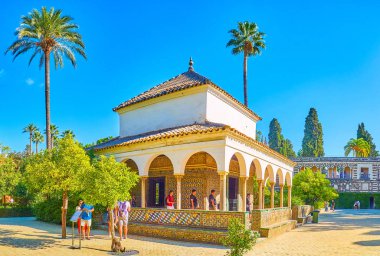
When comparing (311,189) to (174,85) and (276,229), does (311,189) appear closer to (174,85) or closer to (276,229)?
(276,229)

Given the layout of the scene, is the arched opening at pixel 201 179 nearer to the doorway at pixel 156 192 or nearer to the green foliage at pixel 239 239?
the doorway at pixel 156 192

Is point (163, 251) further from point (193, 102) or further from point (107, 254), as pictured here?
point (193, 102)

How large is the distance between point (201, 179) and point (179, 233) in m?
3.87

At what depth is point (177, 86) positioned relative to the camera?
18.8 metres

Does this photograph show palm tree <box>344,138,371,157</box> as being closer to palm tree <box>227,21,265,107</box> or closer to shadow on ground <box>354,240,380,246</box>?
palm tree <box>227,21,265,107</box>

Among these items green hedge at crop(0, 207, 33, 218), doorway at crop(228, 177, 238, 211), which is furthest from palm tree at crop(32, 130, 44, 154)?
doorway at crop(228, 177, 238, 211)

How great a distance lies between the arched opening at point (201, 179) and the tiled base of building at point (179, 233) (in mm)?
2999

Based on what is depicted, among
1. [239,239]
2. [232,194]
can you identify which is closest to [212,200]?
[232,194]

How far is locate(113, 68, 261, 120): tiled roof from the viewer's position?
17.8 m

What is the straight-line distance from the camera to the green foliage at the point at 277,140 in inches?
3201

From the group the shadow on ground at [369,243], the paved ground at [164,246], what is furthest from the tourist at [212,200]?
the shadow on ground at [369,243]

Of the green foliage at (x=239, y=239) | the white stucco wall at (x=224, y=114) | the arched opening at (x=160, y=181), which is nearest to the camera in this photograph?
the green foliage at (x=239, y=239)

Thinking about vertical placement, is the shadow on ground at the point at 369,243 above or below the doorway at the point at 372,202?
above

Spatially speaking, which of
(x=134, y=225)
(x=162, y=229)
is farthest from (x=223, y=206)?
(x=134, y=225)
